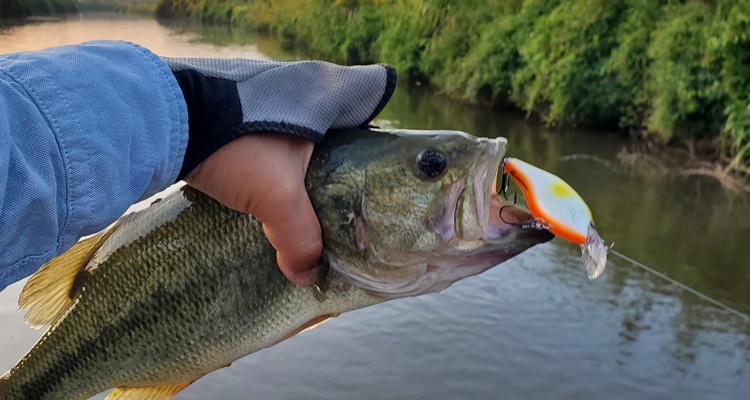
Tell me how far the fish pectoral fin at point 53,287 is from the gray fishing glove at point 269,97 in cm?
86

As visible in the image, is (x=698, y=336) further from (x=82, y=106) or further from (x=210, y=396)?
(x=82, y=106)

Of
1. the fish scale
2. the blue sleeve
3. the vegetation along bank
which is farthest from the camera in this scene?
the vegetation along bank

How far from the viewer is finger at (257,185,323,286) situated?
5.64 feet

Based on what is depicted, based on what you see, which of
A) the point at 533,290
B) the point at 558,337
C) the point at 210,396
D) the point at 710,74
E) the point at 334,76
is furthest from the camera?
the point at 710,74

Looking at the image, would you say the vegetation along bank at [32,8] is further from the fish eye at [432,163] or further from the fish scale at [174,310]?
the fish eye at [432,163]

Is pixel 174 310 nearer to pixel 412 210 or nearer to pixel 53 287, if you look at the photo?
pixel 53 287

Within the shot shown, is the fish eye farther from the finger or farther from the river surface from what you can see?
the river surface

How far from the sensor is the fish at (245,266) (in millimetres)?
1910

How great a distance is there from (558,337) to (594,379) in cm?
68

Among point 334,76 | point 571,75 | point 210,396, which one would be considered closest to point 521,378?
point 210,396

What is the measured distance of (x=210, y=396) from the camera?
19.3 feet

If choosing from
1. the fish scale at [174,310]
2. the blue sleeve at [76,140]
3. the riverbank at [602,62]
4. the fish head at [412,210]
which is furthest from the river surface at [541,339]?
the blue sleeve at [76,140]

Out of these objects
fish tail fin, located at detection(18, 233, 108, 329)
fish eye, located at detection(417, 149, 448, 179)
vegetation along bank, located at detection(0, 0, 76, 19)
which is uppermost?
fish eye, located at detection(417, 149, 448, 179)

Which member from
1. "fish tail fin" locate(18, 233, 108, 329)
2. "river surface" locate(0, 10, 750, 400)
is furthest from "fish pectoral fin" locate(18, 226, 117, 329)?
"river surface" locate(0, 10, 750, 400)
